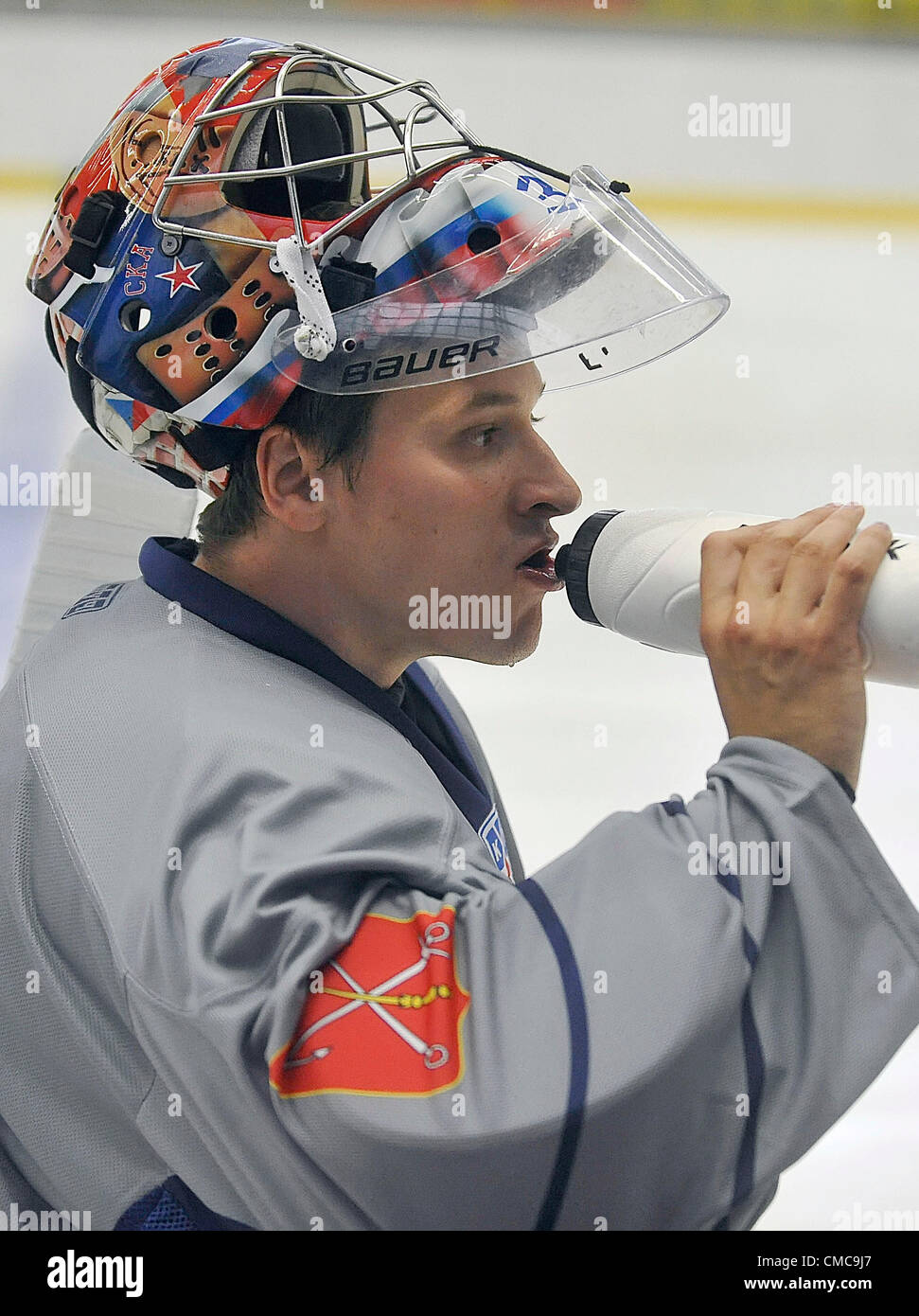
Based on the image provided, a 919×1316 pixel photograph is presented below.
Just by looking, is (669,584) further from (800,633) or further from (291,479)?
(291,479)

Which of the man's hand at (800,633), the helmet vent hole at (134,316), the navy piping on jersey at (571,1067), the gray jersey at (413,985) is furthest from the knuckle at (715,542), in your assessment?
the helmet vent hole at (134,316)

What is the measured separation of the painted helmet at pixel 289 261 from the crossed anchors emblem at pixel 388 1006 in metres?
0.36

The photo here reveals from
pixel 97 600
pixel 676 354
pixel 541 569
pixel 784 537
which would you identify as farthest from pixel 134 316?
pixel 676 354

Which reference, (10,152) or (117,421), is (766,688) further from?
(10,152)

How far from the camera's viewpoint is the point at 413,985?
2.26ft

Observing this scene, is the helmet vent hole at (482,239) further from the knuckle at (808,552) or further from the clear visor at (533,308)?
the knuckle at (808,552)

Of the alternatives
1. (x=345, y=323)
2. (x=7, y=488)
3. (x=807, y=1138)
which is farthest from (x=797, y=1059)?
(x=7, y=488)

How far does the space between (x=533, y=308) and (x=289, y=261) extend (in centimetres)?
16

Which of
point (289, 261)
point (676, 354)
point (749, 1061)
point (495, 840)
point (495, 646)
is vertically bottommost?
point (749, 1061)

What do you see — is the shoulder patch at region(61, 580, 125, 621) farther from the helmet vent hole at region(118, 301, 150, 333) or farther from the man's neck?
the helmet vent hole at region(118, 301, 150, 333)

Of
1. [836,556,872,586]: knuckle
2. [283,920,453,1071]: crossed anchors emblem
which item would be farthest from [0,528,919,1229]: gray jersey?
[836,556,872,586]: knuckle

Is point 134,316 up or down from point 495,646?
up

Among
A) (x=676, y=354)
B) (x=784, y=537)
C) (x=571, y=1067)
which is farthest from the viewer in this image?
(x=676, y=354)

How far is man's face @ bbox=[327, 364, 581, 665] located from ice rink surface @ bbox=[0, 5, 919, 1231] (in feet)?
2.87
